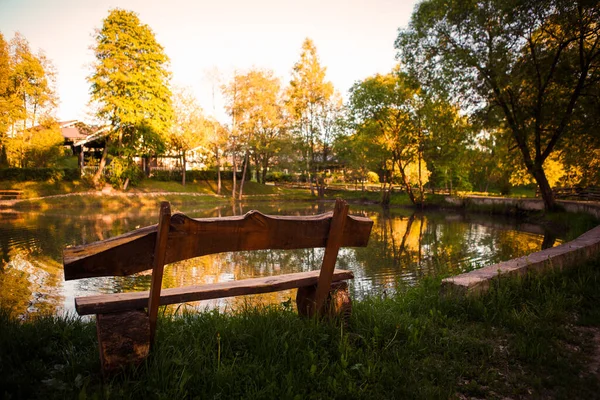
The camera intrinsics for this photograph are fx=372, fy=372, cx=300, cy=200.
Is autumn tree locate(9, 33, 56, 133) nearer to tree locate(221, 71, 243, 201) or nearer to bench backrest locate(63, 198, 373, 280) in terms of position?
tree locate(221, 71, 243, 201)

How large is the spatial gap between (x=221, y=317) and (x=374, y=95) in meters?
30.9

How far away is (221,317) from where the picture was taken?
3.73 meters

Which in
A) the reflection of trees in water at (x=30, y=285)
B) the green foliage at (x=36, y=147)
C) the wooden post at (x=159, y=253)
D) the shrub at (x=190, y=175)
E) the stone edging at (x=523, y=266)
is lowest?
the reflection of trees in water at (x=30, y=285)

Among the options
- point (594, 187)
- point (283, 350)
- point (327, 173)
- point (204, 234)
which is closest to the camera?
point (204, 234)

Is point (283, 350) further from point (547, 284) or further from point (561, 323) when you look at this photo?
point (547, 284)

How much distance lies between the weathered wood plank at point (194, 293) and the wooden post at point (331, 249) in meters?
0.15

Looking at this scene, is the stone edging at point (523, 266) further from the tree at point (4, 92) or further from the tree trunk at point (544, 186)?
the tree at point (4, 92)

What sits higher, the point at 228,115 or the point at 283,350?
the point at 228,115

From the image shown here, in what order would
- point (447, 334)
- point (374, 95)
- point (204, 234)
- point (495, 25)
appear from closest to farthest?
1. point (204, 234)
2. point (447, 334)
3. point (495, 25)
4. point (374, 95)

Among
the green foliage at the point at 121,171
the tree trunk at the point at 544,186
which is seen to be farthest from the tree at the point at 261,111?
the tree trunk at the point at 544,186

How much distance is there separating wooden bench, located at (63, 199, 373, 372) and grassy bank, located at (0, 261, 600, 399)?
26 cm

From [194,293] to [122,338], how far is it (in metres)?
0.61

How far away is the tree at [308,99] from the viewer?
36.8 meters

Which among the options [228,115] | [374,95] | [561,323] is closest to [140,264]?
[561,323]
